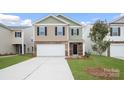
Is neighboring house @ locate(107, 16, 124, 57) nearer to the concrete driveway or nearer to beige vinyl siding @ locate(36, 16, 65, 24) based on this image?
beige vinyl siding @ locate(36, 16, 65, 24)

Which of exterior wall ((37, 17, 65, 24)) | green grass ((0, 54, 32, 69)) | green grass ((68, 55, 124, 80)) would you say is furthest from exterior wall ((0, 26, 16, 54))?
green grass ((68, 55, 124, 80))

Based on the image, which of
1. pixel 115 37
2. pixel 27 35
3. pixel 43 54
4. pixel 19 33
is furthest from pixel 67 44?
pixel 27 35

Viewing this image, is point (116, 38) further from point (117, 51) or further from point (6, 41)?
point (6, 41)

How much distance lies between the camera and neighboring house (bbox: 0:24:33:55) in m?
38.7

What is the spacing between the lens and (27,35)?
48312 millimetres

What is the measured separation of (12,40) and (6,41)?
3.06m

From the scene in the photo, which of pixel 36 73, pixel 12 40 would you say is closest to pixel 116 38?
pixel 12 40

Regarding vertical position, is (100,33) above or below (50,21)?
below

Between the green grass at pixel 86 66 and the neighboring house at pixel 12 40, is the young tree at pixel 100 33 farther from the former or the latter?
the neighboring house at pixel 12 40

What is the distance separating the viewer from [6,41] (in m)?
40.4

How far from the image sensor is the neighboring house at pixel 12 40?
38.7 metres
